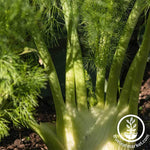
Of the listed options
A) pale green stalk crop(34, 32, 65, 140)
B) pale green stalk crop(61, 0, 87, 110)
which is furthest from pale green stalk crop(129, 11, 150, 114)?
pale green stalk crop(34, 32, 65, 140)

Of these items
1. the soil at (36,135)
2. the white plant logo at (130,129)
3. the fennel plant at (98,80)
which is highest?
the fennel plant at (98,80)

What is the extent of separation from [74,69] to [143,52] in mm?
354

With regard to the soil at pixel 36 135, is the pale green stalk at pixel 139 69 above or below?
above

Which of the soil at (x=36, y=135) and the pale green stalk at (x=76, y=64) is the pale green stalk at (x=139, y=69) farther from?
the soil at (x=36, y=135)

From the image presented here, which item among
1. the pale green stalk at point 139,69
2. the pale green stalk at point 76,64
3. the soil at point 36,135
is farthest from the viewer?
the soil at point 36,135

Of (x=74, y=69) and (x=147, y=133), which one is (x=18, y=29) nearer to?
(x=74, y=69)

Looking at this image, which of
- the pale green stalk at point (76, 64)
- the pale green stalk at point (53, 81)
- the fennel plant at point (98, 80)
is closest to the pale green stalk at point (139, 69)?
the fennel plant at point (98, 80)

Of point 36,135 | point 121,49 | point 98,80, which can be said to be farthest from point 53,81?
point 36,135

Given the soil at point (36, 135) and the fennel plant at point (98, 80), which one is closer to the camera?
the fennel plant at point (98, 80)

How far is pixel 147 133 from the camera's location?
1536 mm

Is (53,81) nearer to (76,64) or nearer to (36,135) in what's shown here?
(76,64)

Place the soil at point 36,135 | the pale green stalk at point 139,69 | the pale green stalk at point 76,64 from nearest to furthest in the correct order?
the pale green stalk at point 139,69 → the pale green stalk at point 76,64 → the soil at point 36,135

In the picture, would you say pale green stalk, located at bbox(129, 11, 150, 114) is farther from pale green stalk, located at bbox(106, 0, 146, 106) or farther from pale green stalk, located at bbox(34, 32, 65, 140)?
pale green stalk, located at bbox(34, 32, 65, 140)

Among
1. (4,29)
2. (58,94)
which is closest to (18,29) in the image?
(4,29)
